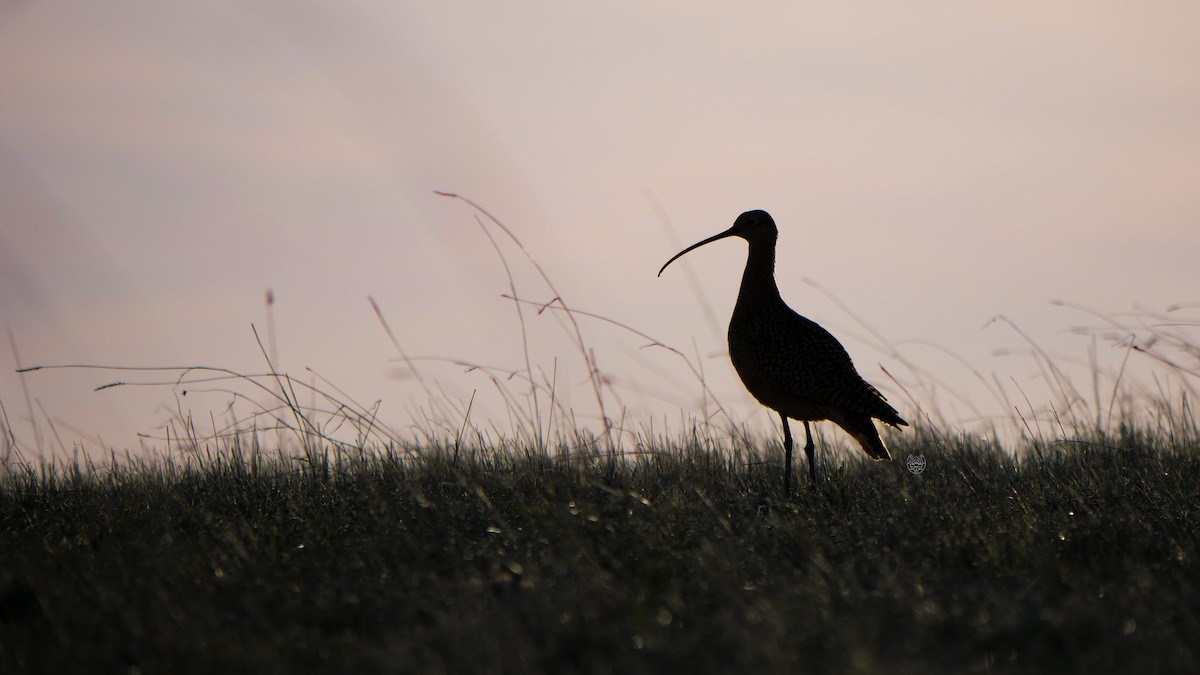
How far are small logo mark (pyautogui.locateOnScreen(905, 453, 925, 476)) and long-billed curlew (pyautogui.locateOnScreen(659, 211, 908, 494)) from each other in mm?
132

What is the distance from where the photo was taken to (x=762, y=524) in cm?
458

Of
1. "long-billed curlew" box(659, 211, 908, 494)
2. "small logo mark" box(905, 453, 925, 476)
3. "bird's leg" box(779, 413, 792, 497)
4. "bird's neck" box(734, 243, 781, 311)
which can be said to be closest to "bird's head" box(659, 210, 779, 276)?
"bird's neck" box(734, 243, 781, 311)

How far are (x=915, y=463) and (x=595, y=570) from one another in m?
3.12

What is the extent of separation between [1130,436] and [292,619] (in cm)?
518

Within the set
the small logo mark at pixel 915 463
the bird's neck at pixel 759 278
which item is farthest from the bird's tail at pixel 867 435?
the bird's neck at pixel 759 278

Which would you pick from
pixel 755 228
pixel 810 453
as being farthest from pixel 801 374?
pixel 755 228

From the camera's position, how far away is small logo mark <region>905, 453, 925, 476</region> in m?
6.07

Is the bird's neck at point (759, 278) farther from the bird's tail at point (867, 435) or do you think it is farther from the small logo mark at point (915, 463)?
the small logo mark at point (915, 463)

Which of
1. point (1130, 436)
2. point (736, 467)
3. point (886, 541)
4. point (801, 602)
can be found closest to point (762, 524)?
point (886, 541)

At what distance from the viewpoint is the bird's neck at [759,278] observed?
7.04 metres

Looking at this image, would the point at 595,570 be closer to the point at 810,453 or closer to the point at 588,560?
the point at 588,560

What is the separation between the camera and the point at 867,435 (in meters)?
6.42

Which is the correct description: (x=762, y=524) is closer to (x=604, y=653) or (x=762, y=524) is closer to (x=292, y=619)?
(x=604, y=653)

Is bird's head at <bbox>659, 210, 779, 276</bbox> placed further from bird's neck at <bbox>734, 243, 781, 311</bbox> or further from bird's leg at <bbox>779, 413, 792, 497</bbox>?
bird's leg at <bbox>779, 413, 792, 497</bbox>
